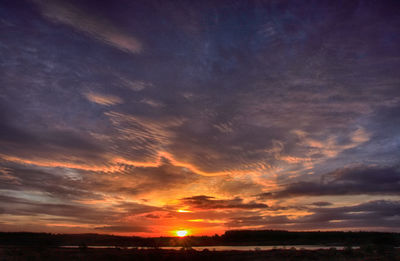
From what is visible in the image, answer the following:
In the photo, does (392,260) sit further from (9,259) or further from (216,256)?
(9,259)

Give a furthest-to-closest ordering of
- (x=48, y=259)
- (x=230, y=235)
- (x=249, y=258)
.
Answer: (x=230, y=235), (x=249, y=258), (x=48, y=259)

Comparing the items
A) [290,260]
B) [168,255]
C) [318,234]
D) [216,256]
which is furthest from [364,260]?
[318,234]

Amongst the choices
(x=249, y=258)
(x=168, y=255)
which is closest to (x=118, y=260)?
(x=168, y=255)

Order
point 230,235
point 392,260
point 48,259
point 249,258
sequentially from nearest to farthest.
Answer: point 392,260 → point 48,259 → point 249,258 → point 230,235

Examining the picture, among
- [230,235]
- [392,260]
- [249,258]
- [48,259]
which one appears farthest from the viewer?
[230,235]

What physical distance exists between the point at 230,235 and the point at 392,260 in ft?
339

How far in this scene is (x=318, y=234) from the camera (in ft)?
469

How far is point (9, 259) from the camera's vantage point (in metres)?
39.3

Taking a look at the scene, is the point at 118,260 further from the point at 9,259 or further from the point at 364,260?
the point at 364,260

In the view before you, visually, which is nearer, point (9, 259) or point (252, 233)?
Result: point (9, 259)

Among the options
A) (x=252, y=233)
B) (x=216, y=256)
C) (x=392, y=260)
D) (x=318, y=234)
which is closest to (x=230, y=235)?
(x=252, y=233)

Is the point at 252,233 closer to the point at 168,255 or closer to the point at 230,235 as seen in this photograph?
the point at 230,235

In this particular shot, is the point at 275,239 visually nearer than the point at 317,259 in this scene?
No

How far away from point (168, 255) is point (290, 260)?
18389mm
